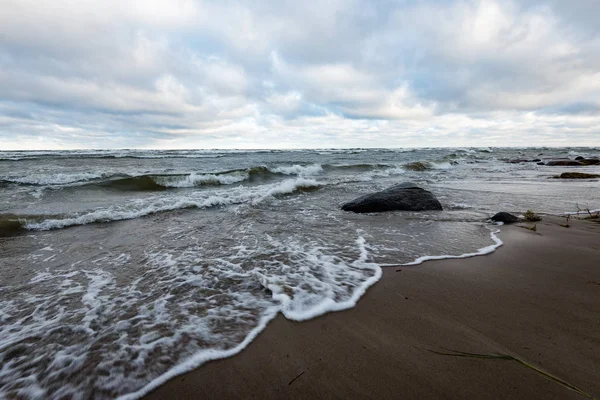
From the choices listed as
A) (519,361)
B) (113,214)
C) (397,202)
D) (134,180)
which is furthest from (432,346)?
A: (134,180)

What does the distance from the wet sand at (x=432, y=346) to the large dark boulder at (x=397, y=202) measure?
3757 millimetres

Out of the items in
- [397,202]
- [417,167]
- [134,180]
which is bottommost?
[134,180]

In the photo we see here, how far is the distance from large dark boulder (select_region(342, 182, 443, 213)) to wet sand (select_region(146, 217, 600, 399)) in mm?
3757

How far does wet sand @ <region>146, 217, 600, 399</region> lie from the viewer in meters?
1.65

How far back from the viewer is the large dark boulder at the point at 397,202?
22.4 feet

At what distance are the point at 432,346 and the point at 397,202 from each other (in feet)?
17.3

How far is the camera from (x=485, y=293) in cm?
267

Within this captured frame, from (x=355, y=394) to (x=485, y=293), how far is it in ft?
5.94

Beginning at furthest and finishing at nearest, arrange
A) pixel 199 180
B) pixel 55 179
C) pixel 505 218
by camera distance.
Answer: pixel 199 180 → pixel 55 179 → pixel 505 218

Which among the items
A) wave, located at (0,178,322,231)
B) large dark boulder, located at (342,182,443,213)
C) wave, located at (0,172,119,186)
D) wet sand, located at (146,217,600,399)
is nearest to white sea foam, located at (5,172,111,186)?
wave, located at (0,172,119,186)

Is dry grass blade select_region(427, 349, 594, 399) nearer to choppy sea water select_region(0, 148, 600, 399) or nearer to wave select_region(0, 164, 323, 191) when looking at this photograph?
choppy sea water select_region(0, 148, 600, 399)

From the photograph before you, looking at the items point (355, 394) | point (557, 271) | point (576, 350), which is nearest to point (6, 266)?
point (355, 394)

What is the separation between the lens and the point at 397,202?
273 inches

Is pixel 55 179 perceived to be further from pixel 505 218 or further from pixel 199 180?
pixel 505 218
